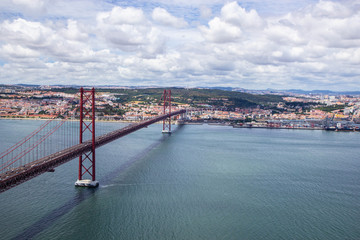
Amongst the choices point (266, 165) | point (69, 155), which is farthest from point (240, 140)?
point (69, 155)

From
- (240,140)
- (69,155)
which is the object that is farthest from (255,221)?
(240,140)

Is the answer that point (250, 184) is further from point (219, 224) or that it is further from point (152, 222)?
point (152, 222)

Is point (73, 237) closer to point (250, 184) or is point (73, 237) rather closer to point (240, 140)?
point (250, 184)

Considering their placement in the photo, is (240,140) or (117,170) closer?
(117,170)

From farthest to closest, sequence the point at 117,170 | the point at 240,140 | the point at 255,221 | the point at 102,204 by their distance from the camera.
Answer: the point at 240,140 → the point at 117,170 → the point at 102,204 → the point at 255,221

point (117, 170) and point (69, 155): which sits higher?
point (69, 155)

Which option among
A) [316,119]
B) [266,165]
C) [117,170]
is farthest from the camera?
[316,119]
